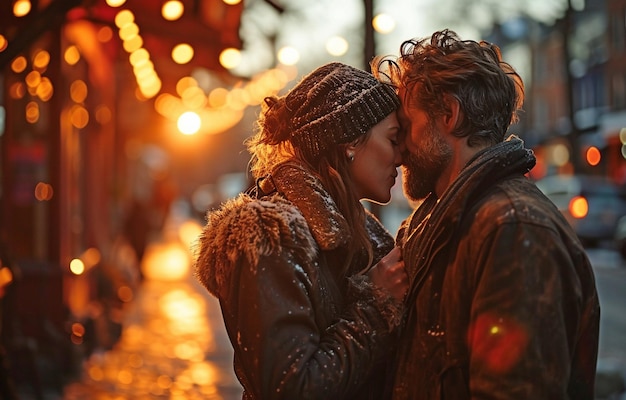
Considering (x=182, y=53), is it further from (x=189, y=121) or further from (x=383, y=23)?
(x=189, y=121)

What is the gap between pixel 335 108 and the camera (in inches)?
117

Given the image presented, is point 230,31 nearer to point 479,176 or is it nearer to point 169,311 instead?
point 169,311

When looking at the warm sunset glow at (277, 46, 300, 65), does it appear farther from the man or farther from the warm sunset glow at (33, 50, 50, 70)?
the man

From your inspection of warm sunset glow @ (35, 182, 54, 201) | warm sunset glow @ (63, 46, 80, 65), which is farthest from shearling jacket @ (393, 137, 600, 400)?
warm sunset glow @ (63, 46, 80, 65)

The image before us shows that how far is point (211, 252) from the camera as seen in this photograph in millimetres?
2908

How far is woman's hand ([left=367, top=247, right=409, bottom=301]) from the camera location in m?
2.80

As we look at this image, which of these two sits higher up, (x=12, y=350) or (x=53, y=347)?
(x=12, y=350)

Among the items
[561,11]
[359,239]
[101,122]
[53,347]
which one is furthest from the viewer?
[561,11]

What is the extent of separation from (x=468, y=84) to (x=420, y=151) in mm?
268

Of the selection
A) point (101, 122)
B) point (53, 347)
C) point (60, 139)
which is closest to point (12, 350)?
point (53, 347)

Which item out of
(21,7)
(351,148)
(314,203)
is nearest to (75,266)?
(21,7)

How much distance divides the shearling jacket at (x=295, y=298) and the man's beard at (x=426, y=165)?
0.91 ft

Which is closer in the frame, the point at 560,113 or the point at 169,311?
the point at 169,311

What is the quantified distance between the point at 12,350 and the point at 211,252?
5.20 meters
